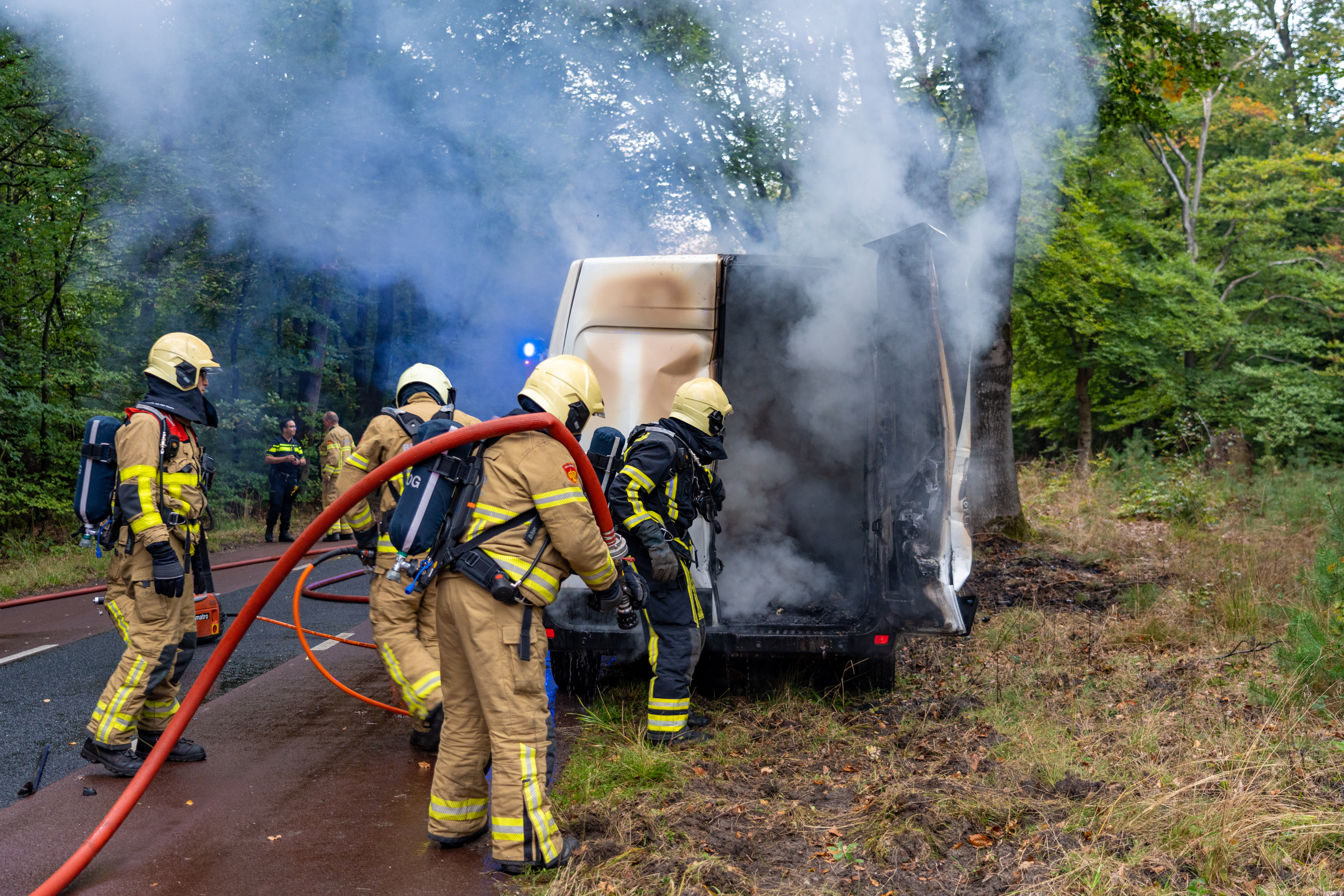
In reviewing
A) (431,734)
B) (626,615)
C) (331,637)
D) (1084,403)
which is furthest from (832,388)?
(1084,403)

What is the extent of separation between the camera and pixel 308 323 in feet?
57.0

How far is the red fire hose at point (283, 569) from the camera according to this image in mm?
2988

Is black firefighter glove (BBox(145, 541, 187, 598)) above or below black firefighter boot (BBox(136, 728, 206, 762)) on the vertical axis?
above

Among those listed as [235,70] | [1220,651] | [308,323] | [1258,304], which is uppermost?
[235,70]

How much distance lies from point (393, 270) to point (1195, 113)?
18.2 meters

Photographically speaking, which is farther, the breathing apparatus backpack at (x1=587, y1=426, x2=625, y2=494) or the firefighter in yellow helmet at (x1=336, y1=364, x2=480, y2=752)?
the breathing apparatus backpack at (x1=587, y1=426, x2=625, y2=494)

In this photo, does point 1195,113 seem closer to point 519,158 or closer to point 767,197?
point 767,197

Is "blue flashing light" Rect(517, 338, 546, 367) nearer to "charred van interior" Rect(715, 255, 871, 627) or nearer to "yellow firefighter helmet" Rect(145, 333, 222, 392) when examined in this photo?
"charred van interior" Rect(715, 255, 871, 627)

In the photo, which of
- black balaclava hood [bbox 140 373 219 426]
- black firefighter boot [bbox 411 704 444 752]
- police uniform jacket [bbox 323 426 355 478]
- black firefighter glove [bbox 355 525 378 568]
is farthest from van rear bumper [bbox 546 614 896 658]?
police uniform jacket [bbox 323 426 355 478]

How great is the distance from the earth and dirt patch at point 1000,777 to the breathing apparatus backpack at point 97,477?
8.09ft

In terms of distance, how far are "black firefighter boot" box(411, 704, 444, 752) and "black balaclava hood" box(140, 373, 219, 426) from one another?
175cm

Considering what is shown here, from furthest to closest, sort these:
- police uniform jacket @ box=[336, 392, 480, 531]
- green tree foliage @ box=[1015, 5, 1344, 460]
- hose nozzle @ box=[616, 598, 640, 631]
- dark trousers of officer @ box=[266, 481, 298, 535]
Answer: green tree foliage @ box=[1015, 5, 1344, 460] → dark trousers of officer @ box=[266, 481, 298, 535] → police uniform jacket @ box=[336, 392, 480, 531] → hose nozzle @ box=[616, 598, 640, 631]

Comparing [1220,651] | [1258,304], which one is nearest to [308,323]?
[1220,651]

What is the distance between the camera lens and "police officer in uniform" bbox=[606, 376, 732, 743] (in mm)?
4535
